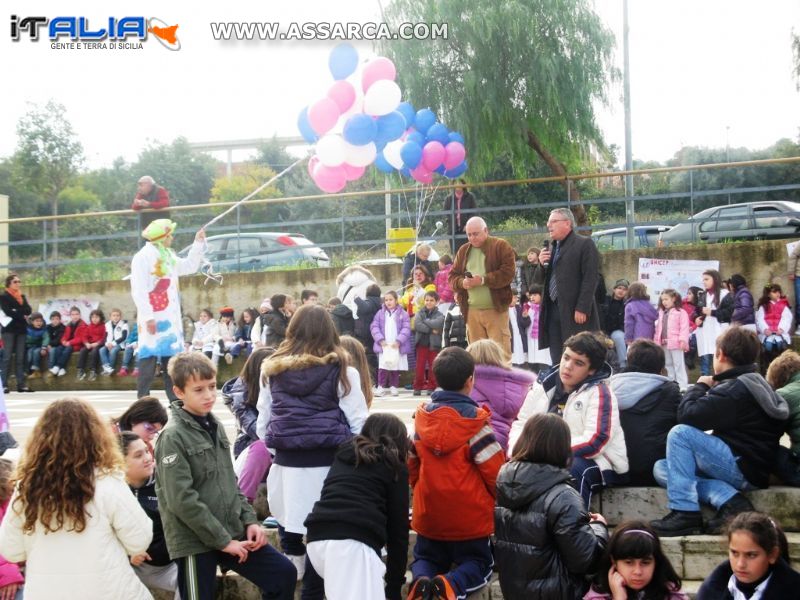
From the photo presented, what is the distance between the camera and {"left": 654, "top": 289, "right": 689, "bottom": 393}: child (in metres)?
13.7

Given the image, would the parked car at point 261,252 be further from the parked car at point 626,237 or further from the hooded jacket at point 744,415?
the hooded jacket at point 744,415

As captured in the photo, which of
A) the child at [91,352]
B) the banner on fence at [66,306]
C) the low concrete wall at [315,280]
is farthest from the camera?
the banner on fence at [66,306]

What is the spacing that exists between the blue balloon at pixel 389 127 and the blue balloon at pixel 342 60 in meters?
0.75

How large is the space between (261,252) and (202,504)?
16.1 metres

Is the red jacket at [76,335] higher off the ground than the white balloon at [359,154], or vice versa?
the white balloon at [359,154]

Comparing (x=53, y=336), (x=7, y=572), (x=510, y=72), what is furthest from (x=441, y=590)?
(x=510, y=72)

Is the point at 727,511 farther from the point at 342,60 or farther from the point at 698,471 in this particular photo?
the point at 342,60

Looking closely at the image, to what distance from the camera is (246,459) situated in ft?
21.7

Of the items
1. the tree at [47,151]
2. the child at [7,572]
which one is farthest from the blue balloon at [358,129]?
the tree at [47,151]

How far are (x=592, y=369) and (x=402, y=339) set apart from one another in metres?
8.45

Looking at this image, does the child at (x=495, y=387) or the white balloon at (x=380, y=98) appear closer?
the child at (x=495, y=387)

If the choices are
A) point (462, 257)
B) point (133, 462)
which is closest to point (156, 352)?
point (462, 257)

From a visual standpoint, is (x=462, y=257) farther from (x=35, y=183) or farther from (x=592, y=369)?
(x=35, y=183)

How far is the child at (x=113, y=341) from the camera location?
18234 millimetres
